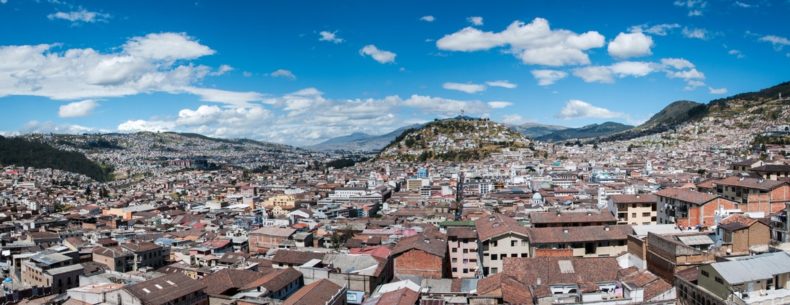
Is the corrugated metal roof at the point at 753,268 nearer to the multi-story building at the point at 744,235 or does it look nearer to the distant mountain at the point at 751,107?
the multi-story building at the point at 744,235

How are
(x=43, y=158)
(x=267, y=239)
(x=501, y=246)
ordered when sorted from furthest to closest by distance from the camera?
(x=43, y=158)
(x=267, y=239)
(x=501, y=246)

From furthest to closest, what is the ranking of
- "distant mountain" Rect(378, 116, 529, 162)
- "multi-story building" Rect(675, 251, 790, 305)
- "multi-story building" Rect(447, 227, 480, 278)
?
"distant mountain" Rect(378, 116, 529, 162), "multi-story building" Rect(447, 227, 480, 278), "multi-story building" Rect(675, 251, 790, 305)

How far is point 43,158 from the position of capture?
5950 inches

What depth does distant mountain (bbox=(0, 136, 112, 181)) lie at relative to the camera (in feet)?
479

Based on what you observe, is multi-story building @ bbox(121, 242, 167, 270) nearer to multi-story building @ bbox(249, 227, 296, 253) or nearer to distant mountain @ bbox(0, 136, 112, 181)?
multi-story building @ bbox(249, 227, 296, 253)

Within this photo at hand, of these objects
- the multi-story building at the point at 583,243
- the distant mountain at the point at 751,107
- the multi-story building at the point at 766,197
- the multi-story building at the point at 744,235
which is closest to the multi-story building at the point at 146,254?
the multi-story building at the point at 583,243

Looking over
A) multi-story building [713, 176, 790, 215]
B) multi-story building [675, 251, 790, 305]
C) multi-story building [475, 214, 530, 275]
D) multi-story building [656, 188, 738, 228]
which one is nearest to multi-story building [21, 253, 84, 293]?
multi-story building [475, 214, 530, 275]

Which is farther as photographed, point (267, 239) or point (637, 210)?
point (267, 239)

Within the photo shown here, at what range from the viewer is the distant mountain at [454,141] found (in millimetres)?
136625

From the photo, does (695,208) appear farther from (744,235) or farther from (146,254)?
(146,254)

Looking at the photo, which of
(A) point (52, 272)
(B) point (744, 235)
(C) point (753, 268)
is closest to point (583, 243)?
(B) point (744, 235)

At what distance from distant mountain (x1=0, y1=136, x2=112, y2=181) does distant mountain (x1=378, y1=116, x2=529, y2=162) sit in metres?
77.2

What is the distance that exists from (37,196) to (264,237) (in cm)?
6111

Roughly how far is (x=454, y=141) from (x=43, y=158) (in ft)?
357
